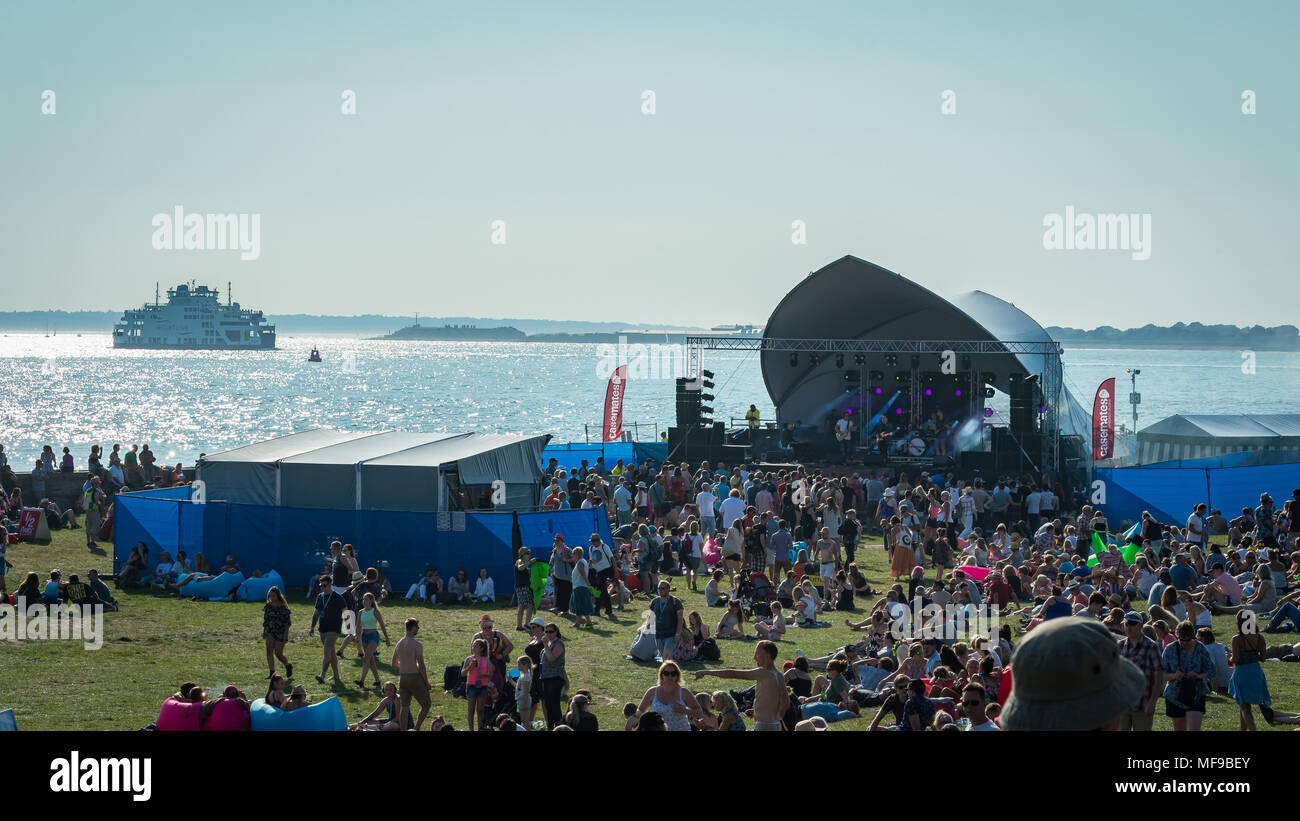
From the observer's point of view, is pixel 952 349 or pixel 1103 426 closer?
pixel 1103 426

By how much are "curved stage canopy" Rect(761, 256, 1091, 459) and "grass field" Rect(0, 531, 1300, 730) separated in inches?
696

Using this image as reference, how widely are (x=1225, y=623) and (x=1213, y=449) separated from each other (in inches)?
654

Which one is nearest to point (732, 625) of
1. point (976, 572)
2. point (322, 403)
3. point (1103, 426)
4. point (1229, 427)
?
point (976, 572)

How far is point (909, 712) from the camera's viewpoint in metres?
9.47

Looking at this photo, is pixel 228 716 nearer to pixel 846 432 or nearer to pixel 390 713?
pixel 390 713

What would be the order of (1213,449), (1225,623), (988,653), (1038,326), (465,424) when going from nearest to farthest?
1. (988,653)
2. (1225,623)
3. (1213,449)
4. (1038,326)
5. (465,424)

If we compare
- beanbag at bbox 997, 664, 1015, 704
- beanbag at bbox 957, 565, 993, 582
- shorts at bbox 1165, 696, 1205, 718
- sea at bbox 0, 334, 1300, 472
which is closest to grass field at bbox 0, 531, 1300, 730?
shorts at bbox 1165, 696, 1205, 718

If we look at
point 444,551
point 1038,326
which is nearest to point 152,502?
point 444,551

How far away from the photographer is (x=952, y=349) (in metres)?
33.6

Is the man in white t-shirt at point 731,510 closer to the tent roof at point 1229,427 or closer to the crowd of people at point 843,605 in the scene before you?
the crowd of people at point 843,605

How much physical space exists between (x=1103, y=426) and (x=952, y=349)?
4467 mm

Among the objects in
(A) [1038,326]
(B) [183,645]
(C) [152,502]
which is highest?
(A) [1038,326]

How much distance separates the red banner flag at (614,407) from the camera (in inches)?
1344

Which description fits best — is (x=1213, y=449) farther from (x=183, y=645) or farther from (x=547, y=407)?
(x=547, y=407)
